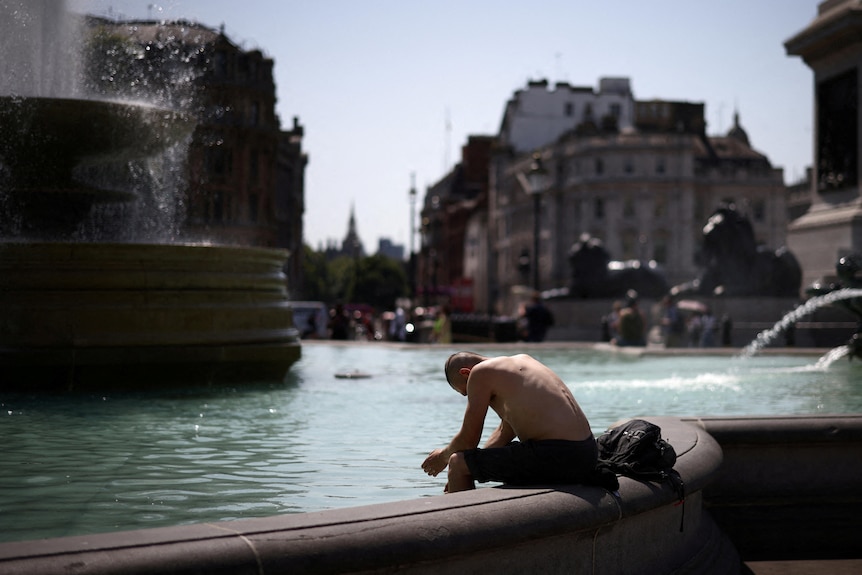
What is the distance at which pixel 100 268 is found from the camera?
32.8 ft

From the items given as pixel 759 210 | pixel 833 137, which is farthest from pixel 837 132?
pixel 759 210

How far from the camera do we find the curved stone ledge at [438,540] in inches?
127

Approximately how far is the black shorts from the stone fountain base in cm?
595

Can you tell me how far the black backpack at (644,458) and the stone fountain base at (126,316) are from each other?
592cm

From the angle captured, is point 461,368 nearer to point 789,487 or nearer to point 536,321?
point 789,487

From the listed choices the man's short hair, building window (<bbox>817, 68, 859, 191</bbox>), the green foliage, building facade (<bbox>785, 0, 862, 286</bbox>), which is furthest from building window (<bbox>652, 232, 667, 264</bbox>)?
the man's short hair

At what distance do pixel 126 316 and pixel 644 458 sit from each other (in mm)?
6154

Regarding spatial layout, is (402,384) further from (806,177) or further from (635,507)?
(806,177)

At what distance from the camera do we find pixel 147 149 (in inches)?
460

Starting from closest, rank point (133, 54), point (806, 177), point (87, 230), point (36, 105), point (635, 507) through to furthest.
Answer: point (635, 507) < point (36, 105) < point (87, 230) < point (133, 54) < point (806, 177)

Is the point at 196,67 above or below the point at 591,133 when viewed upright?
below

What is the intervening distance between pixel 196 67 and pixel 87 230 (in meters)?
4.19

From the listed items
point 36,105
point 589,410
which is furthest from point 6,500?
point 36,105

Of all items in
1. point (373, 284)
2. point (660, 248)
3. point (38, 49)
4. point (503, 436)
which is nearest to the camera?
point (503, 436)
